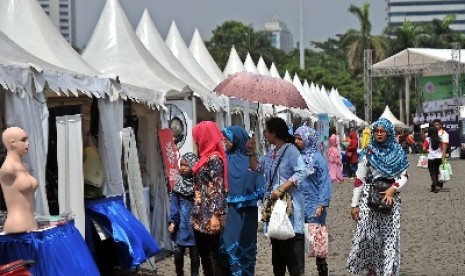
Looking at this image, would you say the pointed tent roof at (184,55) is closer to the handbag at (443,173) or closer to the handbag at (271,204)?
the handbag at (443,173)

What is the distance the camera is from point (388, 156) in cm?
A: 767

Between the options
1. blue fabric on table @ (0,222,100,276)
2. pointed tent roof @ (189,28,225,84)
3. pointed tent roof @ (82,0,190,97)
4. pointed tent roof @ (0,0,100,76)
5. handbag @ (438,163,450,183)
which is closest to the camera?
blue fabric on table @ (0,222,100,276)

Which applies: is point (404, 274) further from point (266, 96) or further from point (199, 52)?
point (199, 52)

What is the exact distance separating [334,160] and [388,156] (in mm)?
18137

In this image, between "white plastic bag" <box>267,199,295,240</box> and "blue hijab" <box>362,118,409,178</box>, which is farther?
"blue hijab" <box>362,118,409,178</box>

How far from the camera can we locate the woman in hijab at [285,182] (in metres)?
7.30

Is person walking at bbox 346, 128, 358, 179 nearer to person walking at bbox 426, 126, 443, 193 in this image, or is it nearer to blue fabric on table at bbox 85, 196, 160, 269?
person walking at bbox 426, 126, 443, 193

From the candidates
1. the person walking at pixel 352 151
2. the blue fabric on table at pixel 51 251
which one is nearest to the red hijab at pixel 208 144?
the blue fabric on table at pixel 51 251

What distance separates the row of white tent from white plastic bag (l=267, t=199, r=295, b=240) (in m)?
1.95

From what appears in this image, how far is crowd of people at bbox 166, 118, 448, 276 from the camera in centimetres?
711

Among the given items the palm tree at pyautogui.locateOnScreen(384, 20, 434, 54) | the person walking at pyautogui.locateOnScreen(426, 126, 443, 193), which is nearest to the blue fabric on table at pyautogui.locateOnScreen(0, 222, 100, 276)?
the person walking at pyautogui.locateOnScreen(426, 126, 443, 193)

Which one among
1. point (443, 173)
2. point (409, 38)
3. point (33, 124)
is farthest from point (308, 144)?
point (409, 38)

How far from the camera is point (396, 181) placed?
302 inches

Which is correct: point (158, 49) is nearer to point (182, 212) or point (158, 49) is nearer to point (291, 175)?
point (182, 212)
